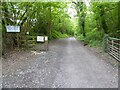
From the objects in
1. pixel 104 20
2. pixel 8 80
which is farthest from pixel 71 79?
pixel 104 20

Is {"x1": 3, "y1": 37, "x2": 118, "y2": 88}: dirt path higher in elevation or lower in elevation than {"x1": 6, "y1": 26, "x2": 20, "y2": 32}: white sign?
lower

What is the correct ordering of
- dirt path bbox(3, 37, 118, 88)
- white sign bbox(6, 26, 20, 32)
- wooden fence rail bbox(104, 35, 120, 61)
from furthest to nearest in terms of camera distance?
white sign bbox(6, 26, 20, 32) → wooden fence rail bbox(104, 35, 120, 61) → dirt path bbox(3, 37, 118, 88)

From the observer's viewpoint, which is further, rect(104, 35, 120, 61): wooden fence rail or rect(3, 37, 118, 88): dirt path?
rect(104, 35, 120, 61): wooden fence rail

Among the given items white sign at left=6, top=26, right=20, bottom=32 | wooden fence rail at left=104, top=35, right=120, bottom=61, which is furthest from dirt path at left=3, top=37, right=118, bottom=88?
white sign at left=6, top=26, right=20, bottom=32

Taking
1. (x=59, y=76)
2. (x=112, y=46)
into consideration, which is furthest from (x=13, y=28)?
(x=59, y=76)

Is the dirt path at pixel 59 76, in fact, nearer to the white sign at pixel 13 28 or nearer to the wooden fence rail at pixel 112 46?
the wooden fence rail at pixel 112 46

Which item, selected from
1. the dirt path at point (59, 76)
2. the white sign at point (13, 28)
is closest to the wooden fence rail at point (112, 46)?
the dirt path at point (59, 76)

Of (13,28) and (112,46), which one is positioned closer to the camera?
(112,46)

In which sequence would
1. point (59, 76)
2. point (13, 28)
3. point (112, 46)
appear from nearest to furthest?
point (59, 76), point (112, 46), point (13, 28)

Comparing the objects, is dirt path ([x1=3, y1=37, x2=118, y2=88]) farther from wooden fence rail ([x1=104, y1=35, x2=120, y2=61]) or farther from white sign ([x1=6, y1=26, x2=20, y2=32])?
white sign ([x1=6, y1=26, x2=20, y2=32])

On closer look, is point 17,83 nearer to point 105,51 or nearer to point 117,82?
point 117,82

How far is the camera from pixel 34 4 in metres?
13.5

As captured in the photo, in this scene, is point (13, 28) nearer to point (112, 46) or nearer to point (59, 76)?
point (112, 46)

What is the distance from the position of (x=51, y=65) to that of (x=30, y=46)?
5.79 m
